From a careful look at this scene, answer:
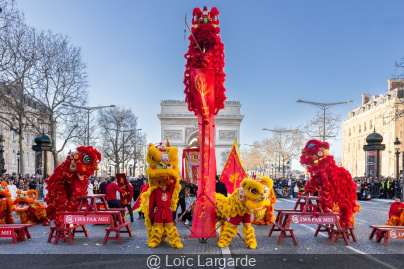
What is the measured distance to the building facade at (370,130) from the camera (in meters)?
58.3

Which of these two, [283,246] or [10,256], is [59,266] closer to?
[10,256]

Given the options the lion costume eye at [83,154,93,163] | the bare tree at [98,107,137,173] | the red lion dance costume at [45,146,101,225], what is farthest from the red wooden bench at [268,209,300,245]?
the bare tree at [98,107,137,173]

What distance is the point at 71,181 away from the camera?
30.3ft

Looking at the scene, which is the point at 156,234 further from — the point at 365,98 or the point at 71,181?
the point at 365,98

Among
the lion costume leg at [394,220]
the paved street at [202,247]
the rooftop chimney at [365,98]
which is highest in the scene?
the rooftop chimney at [365,98]

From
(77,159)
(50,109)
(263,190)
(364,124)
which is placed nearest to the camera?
(263,190)

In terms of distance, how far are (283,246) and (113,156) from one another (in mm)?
46469

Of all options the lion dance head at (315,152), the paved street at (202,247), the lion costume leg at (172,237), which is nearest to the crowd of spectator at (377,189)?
the paved street at (202,247)

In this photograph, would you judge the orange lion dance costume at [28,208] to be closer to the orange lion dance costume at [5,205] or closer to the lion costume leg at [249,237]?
the orange lion dance costume at [5,205]

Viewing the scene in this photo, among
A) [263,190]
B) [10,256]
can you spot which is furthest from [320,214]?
[10,256]

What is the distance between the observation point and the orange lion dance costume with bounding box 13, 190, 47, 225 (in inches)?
469

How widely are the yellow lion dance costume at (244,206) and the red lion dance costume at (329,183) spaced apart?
152 cm

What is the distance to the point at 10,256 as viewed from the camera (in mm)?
7316

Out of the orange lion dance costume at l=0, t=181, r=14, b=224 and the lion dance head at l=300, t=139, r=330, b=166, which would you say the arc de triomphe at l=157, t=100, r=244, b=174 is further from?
the lion dance head at l=300, t=139, r=330, b=166
